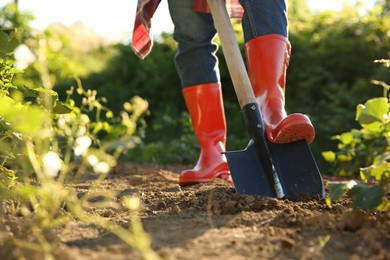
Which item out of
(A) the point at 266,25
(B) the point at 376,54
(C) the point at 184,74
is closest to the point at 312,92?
(B) the point at 376,54

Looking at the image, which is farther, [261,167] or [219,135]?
[219,135]

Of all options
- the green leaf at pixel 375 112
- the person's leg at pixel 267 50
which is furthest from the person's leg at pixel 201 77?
the green leaf at pixel 375 112

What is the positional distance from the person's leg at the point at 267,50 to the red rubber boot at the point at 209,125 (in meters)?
0.41

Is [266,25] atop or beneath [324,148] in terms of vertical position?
atop

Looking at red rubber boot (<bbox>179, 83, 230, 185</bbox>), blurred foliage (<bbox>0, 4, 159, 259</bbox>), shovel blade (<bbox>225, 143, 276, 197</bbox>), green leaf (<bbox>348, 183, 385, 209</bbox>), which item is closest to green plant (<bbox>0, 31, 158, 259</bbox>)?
blurred foliage (<bbox>0, 4, 159, 259</bbox>)

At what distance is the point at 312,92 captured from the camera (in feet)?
18.4

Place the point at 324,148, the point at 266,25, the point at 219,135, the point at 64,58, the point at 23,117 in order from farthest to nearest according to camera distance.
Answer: the point at 64,58, the point at 324,148, the point at 219,135, the point at 266,25, the point at 23,117

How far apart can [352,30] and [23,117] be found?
4783mm

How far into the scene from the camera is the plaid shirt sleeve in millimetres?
2969

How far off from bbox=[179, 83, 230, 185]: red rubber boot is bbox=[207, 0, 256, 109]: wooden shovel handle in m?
0.57

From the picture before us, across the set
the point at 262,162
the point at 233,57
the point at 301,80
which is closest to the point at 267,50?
the point at 233,57

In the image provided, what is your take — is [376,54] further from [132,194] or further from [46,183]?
[46,183]

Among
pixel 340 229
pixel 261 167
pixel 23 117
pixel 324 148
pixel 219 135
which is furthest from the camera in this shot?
Answer: pixel 324 148

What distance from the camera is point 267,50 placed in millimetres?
2600
